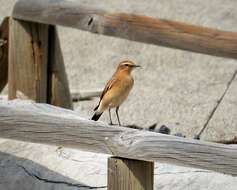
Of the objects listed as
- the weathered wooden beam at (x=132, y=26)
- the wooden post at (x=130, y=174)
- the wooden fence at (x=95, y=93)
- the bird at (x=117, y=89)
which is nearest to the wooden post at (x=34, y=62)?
the wooden fence at (x=95, y=93)

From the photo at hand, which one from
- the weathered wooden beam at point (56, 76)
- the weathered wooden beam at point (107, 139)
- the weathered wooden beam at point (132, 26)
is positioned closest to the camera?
the weathered wooden beam at point (107, 139)

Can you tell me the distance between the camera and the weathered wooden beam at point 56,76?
7125 millimetres

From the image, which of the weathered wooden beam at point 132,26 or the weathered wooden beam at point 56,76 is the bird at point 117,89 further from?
the weathered wooden beam at point 132,26

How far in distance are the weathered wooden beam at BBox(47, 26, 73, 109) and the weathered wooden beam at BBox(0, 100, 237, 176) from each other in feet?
5.41

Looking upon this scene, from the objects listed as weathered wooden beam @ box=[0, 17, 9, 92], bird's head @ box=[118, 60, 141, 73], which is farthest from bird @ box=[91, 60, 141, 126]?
weathered wooden beam @ box=[0, 17, 9, 92]

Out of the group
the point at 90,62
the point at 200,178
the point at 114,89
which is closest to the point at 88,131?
the point at 200,178

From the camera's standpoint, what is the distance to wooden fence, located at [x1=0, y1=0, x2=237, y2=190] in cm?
442

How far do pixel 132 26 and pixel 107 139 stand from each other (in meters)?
1.92

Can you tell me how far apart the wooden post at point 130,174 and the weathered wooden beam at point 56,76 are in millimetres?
2611

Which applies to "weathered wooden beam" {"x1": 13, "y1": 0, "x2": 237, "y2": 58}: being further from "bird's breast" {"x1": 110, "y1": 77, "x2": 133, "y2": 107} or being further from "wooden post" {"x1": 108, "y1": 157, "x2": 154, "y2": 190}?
"wooden post" {"x1": 108, "y1": 157, "x2": 154, "y2": 190}

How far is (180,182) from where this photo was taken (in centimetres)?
569

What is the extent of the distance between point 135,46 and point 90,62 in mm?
658

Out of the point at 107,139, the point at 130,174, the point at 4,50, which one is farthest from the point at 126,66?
the point at 130,174

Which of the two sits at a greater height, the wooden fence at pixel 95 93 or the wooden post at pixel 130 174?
the wooden fence at pixel 95 93
